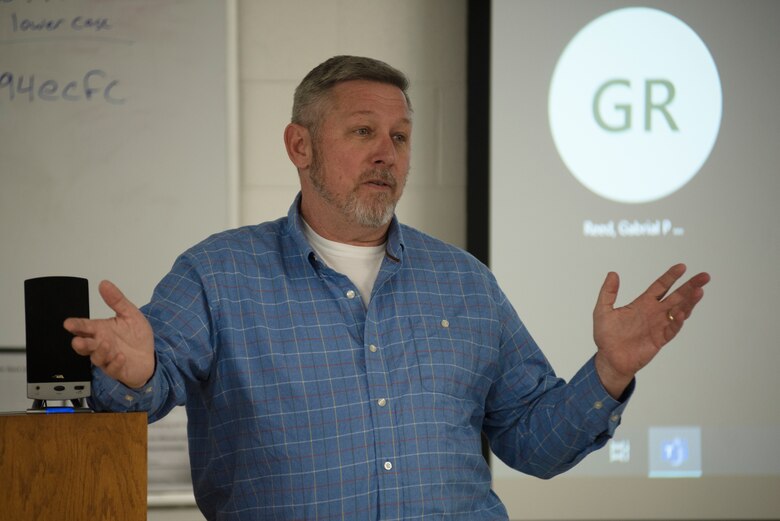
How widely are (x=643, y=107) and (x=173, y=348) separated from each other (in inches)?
79.2

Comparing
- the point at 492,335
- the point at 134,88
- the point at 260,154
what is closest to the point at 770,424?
the point at 492,335

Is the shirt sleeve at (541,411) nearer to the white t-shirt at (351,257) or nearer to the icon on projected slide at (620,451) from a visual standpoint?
the white t-shirt at (351,257)

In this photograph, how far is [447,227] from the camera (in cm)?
325

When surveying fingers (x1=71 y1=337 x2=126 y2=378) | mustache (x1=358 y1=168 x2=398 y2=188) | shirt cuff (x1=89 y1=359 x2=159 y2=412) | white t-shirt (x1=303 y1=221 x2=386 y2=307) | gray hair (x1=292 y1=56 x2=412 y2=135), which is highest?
gray hair (x1=292 y1=56 x2=412 y2=135)

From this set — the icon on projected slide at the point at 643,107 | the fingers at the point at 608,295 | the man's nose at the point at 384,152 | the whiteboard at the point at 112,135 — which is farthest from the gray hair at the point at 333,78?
the icon on projected slide at the point at 643,107

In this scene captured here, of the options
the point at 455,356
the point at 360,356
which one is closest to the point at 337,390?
the point at 360,356

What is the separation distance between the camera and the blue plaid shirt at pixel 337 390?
1728mm

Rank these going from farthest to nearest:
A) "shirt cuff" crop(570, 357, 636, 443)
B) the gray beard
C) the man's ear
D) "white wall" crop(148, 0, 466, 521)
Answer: "white wall" crop(148, 0, 466, 521), the man's ear, the gray beard, "shirt cuff" crop(570, 357, 636, 443)

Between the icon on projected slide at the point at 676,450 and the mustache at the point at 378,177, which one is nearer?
the mustache at the point at 378,177

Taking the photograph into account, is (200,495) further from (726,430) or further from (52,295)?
(726,430)

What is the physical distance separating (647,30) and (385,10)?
2.74 ft

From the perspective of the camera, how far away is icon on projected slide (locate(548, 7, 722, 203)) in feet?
10.4

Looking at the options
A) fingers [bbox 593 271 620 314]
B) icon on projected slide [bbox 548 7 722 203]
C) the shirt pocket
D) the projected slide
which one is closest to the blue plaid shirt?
the shirt pocket

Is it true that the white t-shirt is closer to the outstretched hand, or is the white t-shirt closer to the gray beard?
the gray beard
